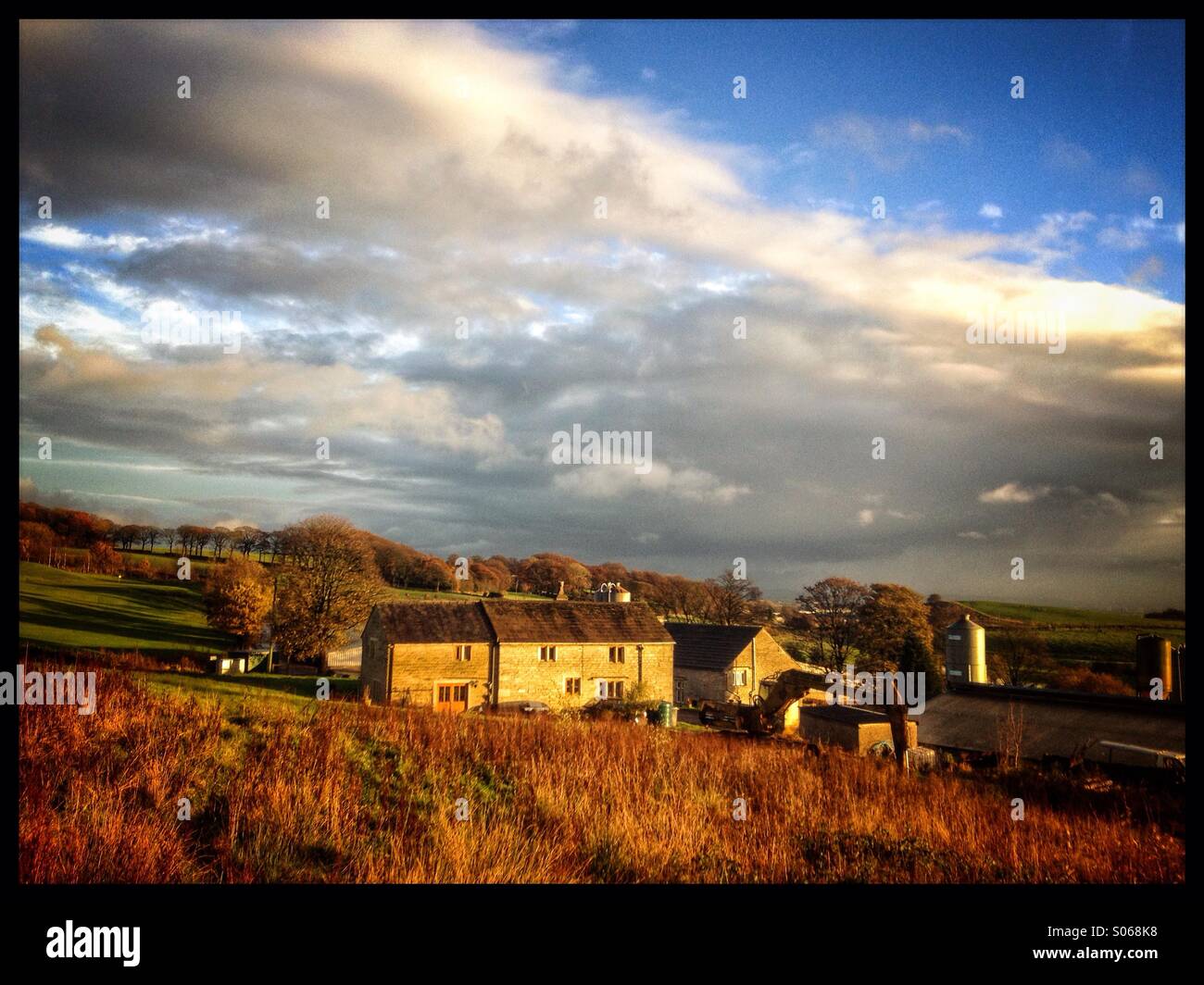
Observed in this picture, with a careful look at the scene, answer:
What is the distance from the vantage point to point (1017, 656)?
35.7m

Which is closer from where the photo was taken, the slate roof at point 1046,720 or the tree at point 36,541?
the slate roof at point 1046,720

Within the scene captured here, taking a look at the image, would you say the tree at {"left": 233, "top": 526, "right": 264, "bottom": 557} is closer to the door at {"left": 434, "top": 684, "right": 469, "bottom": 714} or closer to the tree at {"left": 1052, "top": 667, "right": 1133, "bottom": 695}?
the door at {"left": 434, "top": 684, "right": 469, "bottom": 714}

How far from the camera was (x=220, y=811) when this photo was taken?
8109 mm

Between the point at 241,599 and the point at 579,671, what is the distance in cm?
1934

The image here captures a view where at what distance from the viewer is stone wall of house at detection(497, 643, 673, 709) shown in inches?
1334

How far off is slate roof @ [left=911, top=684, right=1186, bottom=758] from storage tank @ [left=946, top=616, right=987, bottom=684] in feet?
25.2

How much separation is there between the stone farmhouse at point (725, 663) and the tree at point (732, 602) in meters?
2.83

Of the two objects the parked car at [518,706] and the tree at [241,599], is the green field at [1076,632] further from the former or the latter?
the tree at [241,599]

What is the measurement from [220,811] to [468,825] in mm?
2926

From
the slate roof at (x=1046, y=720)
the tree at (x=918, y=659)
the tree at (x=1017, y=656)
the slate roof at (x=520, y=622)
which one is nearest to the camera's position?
the slate roof at (x=1046, y=720)

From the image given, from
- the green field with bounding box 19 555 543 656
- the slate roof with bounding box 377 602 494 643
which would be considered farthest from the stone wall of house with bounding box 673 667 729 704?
the slate roof with bounding box 377 602 494 643

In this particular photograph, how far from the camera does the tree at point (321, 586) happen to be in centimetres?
3728

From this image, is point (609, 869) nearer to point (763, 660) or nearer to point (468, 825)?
point (468, 825)

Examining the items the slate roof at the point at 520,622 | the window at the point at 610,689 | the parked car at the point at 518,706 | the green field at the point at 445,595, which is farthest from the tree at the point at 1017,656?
the green field at the point at 445,595
